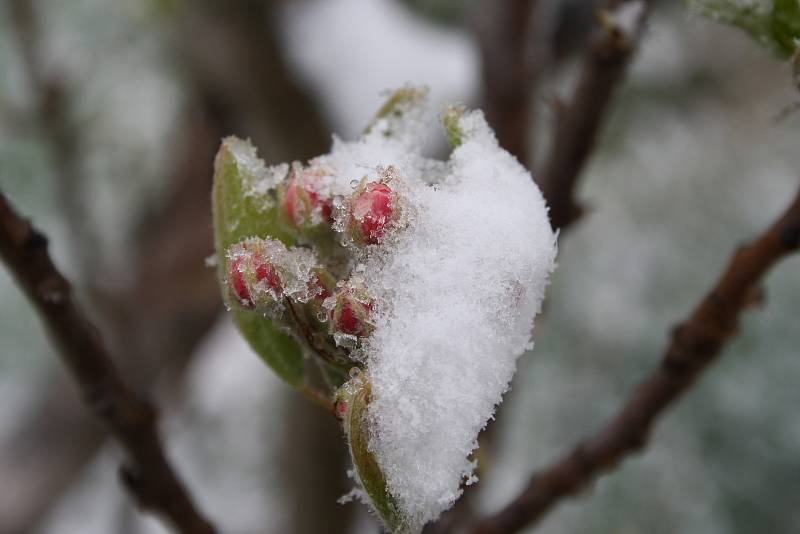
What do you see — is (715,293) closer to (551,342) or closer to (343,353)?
(343,353)

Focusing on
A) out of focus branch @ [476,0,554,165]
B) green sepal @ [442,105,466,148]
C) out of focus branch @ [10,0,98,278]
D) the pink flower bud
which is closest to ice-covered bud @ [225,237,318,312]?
the pink flower bud

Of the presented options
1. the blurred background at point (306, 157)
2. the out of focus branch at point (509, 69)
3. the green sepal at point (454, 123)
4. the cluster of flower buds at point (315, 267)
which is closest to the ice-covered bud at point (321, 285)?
the cluster of flower buds at point (315, 267)

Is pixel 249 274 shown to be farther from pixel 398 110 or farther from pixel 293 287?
pixel 398 110

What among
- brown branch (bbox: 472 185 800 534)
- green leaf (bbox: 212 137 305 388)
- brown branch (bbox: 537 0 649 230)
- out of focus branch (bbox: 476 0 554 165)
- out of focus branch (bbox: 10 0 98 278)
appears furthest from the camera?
out of focus branch (bbox: 10 0 98 278)

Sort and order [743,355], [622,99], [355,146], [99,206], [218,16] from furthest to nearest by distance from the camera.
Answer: [99,206]
[622,99]
[743,355]
[218,16]
[355,146]

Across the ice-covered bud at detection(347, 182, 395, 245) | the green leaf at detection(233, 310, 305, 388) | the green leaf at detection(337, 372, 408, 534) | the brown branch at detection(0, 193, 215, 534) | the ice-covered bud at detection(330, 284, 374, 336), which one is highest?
the ice-covered bud at detection(347, 182, 395, 245)

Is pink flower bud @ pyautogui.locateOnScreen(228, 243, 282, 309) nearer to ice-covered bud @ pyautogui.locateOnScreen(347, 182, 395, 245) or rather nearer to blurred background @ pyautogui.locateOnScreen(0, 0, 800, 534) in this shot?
ice-covered bud @ pyautogui.locateOnScreen(347, 182, 395, 245)

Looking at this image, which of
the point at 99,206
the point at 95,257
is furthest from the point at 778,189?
the point at 99,206
